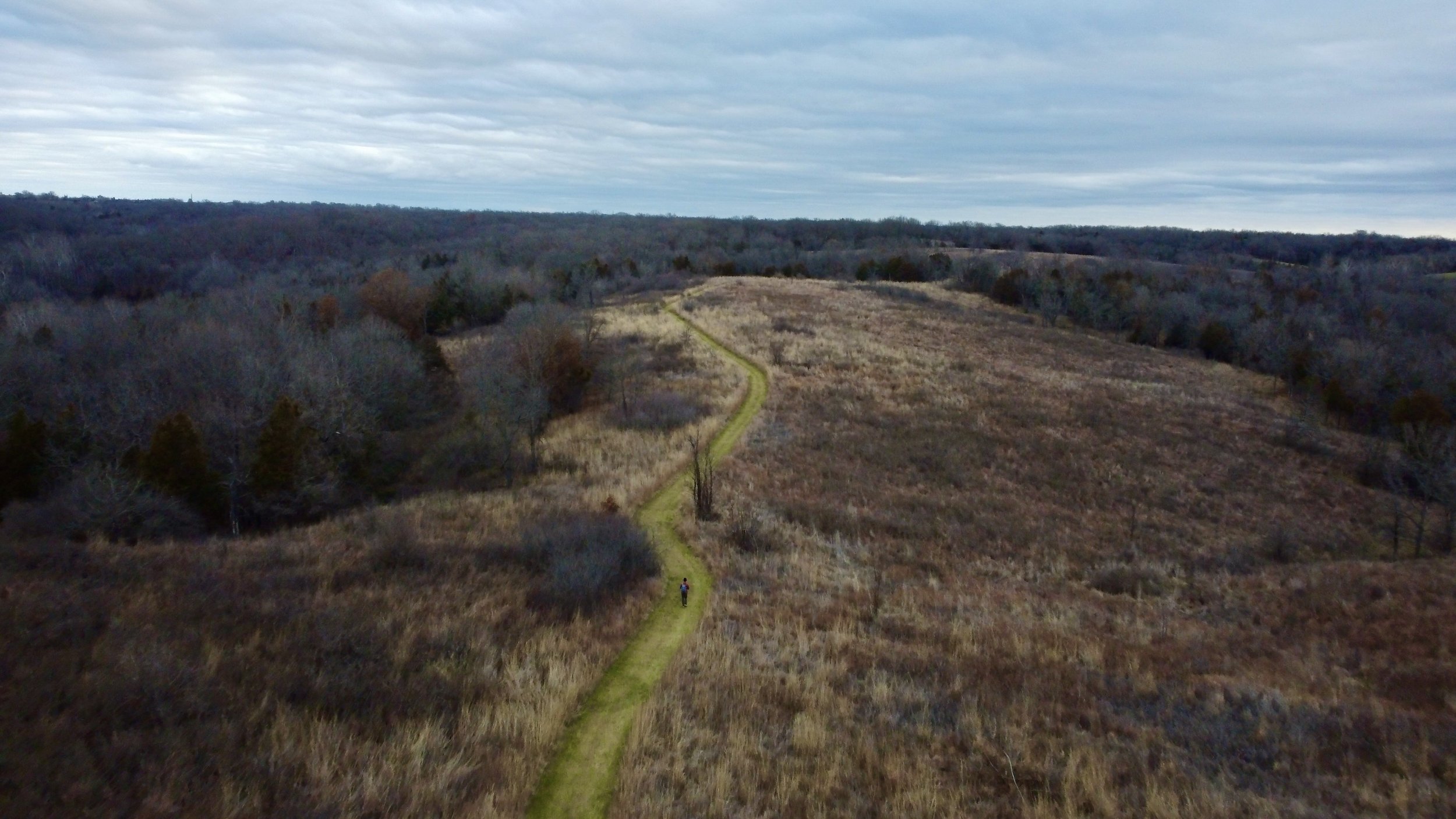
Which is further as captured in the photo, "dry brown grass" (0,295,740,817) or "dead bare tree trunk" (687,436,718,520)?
"dead bare tree trunk" (687,436,718,520)

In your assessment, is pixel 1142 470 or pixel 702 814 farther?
pixel 1142 470

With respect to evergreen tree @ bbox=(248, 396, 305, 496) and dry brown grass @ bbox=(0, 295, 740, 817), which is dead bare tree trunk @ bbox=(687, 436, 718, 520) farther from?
evergreen tree @ bbox=(248, 396, 305, 496)

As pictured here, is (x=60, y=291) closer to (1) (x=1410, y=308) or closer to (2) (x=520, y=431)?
(2) (x=520, y=431)

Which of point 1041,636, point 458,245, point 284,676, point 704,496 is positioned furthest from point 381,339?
point 458,245

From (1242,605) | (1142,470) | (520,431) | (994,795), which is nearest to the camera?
(994,795)

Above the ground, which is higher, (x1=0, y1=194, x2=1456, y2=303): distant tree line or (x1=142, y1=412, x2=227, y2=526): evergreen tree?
(x1=0, y1=194, x2=1456, y2=303): distant tree line

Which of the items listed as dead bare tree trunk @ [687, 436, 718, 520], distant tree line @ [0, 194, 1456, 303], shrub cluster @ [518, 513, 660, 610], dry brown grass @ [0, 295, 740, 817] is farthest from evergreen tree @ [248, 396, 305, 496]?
distant tree line @ [0, 194, 1456, 303]

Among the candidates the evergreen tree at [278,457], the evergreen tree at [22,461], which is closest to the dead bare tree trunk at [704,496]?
the evergreen tree at [278,457]

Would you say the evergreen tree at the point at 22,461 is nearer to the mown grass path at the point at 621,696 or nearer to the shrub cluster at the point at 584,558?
the shrub cluster at the point at 584,558

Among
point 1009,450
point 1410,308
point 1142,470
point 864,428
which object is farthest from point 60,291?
point 1410,308
